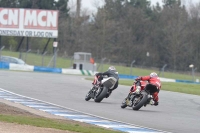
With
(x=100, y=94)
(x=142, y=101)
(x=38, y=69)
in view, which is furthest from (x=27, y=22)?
(x=142, y=101)

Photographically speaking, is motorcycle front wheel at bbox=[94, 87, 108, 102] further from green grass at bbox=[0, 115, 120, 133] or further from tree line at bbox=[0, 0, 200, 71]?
tree line at bbox=[0, 0, 200, 71]

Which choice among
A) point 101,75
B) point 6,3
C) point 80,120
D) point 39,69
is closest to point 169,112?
point 101,75

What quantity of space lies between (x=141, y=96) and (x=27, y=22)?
36288 millimetres

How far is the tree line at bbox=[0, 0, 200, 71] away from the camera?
71688 mm

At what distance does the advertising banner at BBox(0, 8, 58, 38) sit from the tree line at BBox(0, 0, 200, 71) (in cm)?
1800

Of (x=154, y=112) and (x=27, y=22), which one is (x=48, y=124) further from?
(x=27, y=22)

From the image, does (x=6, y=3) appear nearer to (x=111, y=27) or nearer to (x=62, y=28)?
(x=62, y=28)

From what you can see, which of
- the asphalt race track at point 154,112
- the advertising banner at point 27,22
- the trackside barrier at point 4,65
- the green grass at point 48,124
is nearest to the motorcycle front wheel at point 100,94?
the asphalt race track at point 154,112

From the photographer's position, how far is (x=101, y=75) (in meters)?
19.8

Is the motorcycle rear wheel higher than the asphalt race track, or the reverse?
the motorcycle rear wheel

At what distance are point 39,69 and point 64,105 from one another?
102 feet

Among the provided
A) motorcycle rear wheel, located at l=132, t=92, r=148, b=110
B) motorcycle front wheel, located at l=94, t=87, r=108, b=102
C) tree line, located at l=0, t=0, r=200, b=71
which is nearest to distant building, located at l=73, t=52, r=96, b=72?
tree line, located at l=0, t=0, r=200, b=71

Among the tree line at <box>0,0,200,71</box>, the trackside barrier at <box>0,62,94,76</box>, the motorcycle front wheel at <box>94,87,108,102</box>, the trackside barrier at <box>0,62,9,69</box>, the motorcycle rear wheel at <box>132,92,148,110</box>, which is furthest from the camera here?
the tree line at <box>0,0,200,71</box>

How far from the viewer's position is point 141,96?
17422 millimetres
